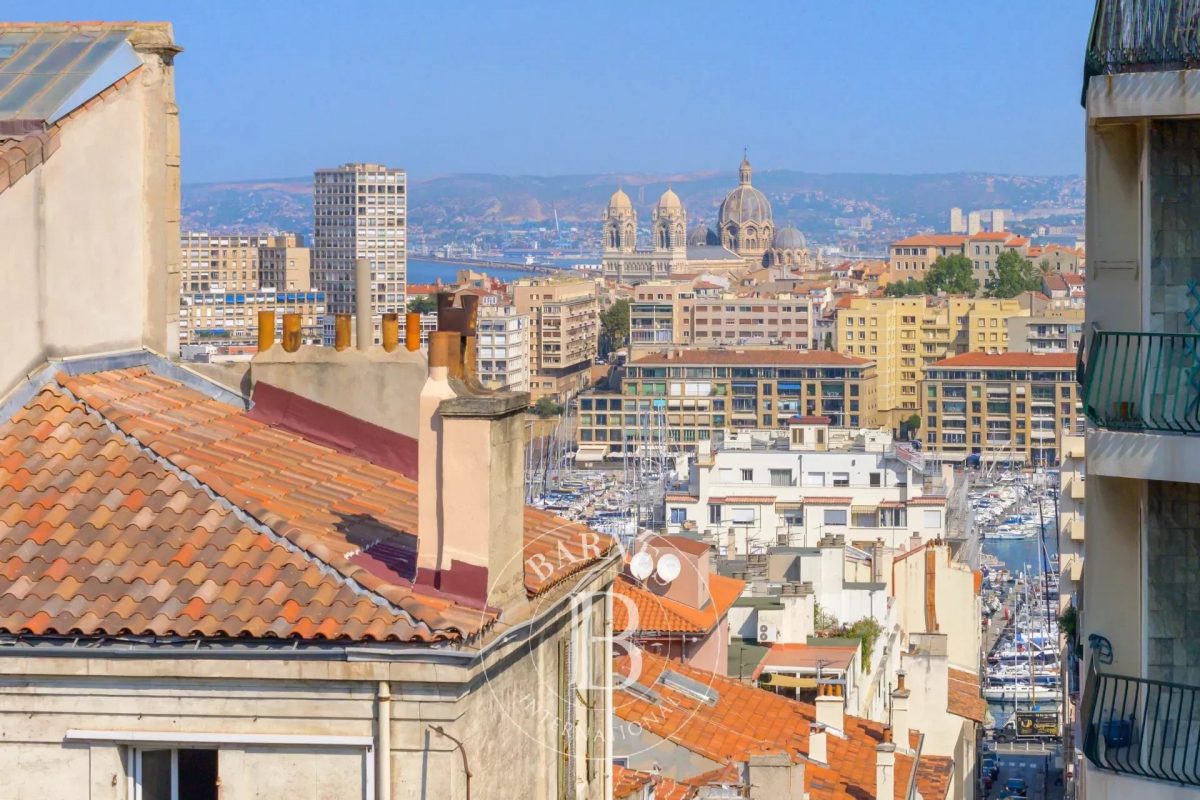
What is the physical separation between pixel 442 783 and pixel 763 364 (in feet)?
534

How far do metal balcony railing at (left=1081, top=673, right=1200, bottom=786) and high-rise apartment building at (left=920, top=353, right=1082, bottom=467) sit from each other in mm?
155116

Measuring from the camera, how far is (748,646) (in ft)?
84.3

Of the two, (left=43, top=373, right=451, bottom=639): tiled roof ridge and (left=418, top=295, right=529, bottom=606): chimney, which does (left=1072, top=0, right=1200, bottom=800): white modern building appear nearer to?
(left=418, top=295, right=529, bottom=606): chimney

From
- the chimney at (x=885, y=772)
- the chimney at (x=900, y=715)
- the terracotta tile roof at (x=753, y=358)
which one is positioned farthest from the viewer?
the terracotta tile roof at (x=753, y=358)

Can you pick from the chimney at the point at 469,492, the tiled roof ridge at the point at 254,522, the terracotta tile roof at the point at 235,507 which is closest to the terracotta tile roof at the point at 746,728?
the terracotta tile roof at the point at 235,507

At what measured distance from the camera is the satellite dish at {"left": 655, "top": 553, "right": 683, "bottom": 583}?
1892 centimetres

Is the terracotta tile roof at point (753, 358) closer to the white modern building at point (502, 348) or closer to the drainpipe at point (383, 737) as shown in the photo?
the white modern building at point (502, 348)

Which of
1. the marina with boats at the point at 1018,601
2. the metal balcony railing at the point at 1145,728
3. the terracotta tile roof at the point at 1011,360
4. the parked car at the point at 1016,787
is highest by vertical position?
the metal balcony railing at the point at 1145,728

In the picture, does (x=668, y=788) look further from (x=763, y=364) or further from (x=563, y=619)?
(x=763, y=364)

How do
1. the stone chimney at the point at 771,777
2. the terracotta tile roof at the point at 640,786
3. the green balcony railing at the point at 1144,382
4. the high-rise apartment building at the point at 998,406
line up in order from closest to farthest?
the green balcony railing at the point at 1144,382, the terracotta tile roof at the point at 640,786, the stone chimney at the point at 771,777, the high-rise apartment building at the point at 998,406

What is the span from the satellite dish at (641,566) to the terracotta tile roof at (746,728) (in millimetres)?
656

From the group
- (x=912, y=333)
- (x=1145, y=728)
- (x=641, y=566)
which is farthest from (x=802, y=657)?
(x=912, y=333)

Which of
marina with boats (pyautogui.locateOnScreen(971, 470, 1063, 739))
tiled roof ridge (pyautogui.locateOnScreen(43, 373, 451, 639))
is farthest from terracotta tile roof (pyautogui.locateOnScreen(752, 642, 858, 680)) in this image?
marina with boats (pyautogui.locateOnScreen(971, 470, 1063, 739))

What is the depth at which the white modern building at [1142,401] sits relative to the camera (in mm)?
6836
